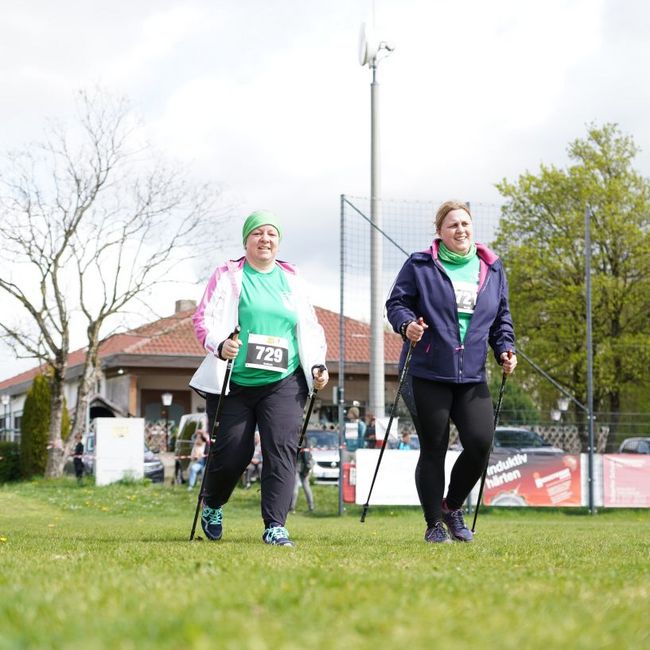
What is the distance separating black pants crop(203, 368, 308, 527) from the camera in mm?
6742

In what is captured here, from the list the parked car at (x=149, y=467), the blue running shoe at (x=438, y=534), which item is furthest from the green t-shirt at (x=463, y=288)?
the parked car at (x=149, y=467)

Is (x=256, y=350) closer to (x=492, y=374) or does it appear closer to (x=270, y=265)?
(x=270, y=265)

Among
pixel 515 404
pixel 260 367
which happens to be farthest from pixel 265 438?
pixel 515 404

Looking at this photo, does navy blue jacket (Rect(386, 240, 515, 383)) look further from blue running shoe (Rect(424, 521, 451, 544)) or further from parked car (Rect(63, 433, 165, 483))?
parked car (Rect(63, 433, 165, 483))

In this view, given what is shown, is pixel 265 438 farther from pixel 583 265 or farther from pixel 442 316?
pixel 583 265

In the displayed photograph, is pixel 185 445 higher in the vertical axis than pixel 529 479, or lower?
higher

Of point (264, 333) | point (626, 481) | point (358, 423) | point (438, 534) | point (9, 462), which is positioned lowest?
point (9, 462)

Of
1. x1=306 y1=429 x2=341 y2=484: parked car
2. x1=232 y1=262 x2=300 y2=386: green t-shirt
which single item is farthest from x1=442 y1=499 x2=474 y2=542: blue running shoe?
x1=306 y1=429 x2=341 y2=484: parked car

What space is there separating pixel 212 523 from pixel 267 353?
1189mm

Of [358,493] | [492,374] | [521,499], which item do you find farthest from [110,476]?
[492,374]

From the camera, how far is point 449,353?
6.79m

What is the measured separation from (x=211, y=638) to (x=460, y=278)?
4596 millimetres

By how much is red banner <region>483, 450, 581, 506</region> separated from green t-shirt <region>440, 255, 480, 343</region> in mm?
12317

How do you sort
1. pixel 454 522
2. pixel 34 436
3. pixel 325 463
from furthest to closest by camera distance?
pixel 34 436 → pixel 325 463 → pixel 454 522
